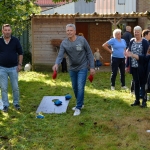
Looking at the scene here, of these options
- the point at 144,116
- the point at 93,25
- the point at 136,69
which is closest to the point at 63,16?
the point at 93,25

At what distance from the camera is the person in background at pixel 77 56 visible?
20.3 ft

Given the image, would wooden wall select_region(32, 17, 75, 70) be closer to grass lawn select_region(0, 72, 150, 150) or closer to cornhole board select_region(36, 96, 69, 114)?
grass lawn select_region(0, 72, 150, 150)

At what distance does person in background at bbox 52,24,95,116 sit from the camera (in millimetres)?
6180

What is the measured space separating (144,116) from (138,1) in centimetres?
1631

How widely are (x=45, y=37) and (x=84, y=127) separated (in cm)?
899

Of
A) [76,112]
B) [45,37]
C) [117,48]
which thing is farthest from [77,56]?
[45,37]

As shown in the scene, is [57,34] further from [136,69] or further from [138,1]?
[138,1]

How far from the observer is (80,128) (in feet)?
18.2

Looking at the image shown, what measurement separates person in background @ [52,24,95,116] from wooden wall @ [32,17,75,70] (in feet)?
25.5

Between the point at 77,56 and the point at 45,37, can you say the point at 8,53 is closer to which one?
the point at 77,56

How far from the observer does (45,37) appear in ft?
46.5

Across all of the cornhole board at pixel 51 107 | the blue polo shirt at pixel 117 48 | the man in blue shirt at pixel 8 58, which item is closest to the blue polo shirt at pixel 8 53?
the man in blue shirt at pixel 8 58

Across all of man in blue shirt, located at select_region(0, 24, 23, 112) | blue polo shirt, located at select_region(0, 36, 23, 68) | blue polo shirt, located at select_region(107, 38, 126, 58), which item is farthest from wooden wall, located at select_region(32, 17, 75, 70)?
blue polo shirt, located at select_region(0, 36, 23, 68)

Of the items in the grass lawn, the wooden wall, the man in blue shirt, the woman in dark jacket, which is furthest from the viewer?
the wooden wall
